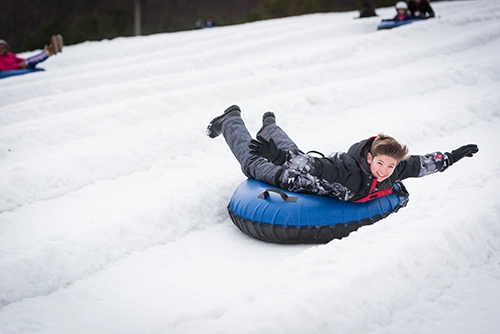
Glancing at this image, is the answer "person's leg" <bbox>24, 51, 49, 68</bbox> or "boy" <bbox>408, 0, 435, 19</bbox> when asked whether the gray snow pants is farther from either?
"boy" <bbox>408, 0, 435, 19</bbox>

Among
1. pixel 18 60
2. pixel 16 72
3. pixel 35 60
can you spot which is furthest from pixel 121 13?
pixel 16 72

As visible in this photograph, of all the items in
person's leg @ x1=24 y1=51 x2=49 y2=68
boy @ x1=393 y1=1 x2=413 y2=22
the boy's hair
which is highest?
boy @ x1=393 y1=1 x2=413 y2=22

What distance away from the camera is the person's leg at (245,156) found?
12.3 feet

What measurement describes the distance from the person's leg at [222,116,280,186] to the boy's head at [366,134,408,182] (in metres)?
0.66

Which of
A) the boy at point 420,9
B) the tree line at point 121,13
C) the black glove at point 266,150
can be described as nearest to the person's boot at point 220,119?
the black glove at point 266,150

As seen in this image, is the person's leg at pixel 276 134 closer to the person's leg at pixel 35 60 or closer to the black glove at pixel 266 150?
the black glove at pixel 266 150

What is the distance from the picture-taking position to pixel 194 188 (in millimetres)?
4188

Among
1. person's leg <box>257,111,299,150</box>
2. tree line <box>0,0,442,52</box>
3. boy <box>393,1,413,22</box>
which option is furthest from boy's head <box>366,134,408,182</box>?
tree line <box>0,0,442,52</box>

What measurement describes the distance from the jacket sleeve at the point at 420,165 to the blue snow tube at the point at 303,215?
13 centimetres

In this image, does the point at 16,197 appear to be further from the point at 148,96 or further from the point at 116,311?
the point at 148,96

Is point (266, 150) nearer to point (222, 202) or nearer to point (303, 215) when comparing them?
point (303, 215)

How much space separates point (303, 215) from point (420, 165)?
0.83 metres

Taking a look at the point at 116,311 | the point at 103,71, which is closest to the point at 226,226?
the point at 116,311

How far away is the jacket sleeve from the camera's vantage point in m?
3.57
